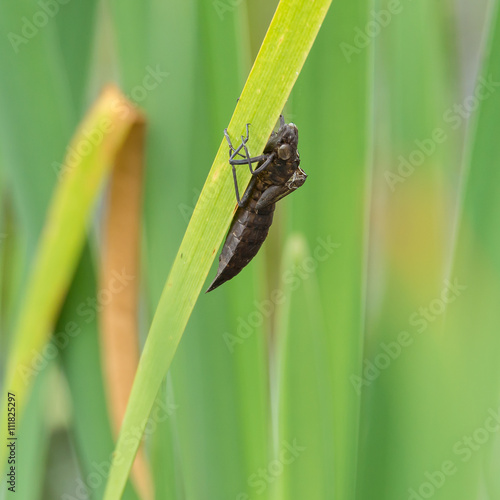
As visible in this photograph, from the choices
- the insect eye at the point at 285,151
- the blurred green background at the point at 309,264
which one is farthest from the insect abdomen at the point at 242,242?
the insect eye at the point at 285,151

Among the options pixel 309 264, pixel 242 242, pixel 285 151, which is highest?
pixel 285 151

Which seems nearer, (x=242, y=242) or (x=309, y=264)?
(x=309, y=264)

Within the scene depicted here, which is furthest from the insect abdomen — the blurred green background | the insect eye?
the insect eye

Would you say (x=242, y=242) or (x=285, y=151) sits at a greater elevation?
(x=285, y=151)

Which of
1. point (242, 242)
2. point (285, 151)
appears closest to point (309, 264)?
point (242, 242)

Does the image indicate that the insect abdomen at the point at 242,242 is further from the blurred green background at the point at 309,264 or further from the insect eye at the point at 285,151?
the insect eye at the point at 285,151

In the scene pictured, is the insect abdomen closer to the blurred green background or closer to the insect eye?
the blurred green background

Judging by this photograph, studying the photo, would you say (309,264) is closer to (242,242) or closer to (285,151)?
(242,242)
